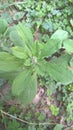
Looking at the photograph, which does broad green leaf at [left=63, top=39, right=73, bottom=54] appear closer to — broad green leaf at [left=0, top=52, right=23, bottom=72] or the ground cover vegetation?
the ground cover vegetation

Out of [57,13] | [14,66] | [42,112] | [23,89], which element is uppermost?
[57,13]

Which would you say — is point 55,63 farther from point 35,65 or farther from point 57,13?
point 57,13

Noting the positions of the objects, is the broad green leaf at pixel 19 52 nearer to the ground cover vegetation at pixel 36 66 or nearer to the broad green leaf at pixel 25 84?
the ground cover vegetation at pixel 36 66

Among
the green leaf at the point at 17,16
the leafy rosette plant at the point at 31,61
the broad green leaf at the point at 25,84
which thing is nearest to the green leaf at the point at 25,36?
the leafy rosette plant at the point at 31,61

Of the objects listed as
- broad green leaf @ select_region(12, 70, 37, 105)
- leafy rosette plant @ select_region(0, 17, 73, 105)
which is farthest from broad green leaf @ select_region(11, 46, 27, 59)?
broad green leaf @ select_region(12, 70, 37, 105)

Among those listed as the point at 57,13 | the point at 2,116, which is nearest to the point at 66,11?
the point at 57,13

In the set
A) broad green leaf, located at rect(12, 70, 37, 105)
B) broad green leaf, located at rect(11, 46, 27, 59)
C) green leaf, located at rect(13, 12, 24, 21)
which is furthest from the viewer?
green leaf, located at rect(13, 12, 24, 21)
